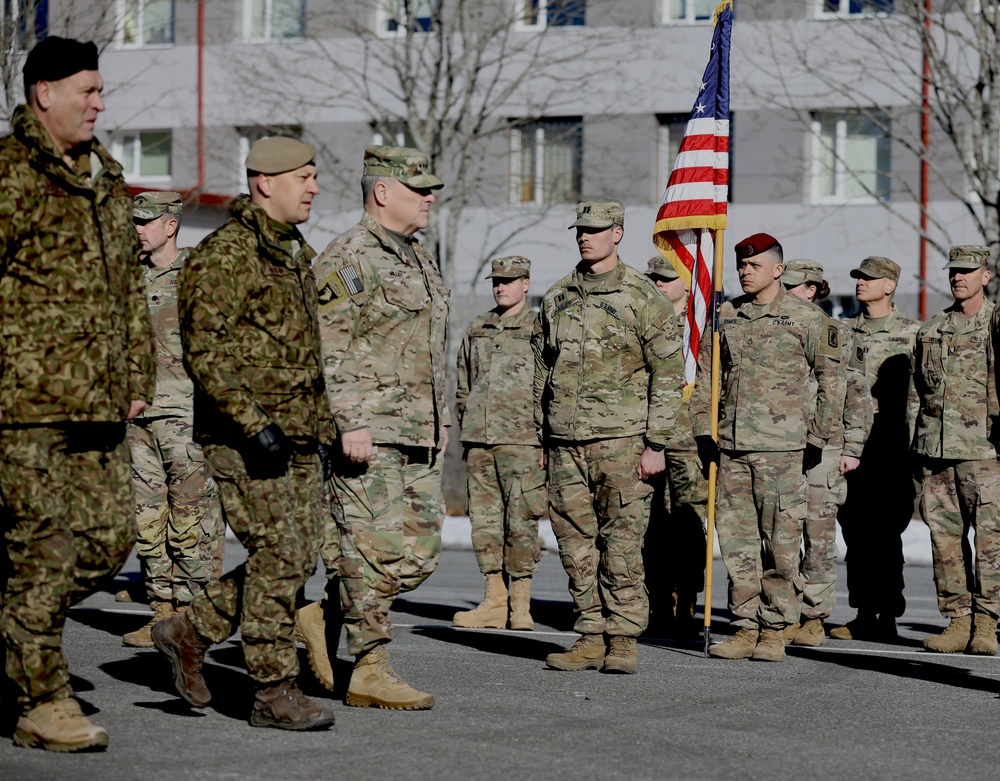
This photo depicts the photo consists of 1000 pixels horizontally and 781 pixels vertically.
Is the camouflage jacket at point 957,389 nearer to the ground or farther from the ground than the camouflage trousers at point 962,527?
farther from the ground

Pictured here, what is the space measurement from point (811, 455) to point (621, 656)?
1.93m

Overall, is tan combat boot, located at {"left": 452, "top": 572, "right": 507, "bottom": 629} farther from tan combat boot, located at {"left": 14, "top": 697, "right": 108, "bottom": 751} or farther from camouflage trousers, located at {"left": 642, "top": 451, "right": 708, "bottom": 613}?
tan combat boot, located at {"left": 14, "top": 697, "right": 108, "bottom": 751}

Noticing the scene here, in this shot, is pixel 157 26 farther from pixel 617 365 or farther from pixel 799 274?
pixel 617 365

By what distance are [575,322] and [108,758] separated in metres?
3.80

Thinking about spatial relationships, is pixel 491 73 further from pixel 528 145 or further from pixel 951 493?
pixel 951 493

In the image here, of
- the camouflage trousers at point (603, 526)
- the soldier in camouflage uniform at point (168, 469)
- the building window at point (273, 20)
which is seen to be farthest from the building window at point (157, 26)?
the camouflage trousers at point (603, 526)

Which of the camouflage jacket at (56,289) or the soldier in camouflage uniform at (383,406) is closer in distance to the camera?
the camouflage jacket at (56,289)

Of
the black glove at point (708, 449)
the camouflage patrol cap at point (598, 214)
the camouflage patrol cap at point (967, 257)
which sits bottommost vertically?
the black glove at point (708, 449)

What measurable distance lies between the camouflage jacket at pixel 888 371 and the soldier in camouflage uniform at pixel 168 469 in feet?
14.7

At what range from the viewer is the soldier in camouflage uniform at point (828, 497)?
1055 cm

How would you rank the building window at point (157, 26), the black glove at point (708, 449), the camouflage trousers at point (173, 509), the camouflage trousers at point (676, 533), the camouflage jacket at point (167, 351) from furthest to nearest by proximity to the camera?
1. the building window at point (157, 26)
2. the camouflage trousers at point (676, 533)
3. the black glove at point (708, 449)
4. the camouflage jacket at point (167, 351)
5. the camouflage trousers at point (173, 509)

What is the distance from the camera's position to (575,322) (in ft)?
29.8

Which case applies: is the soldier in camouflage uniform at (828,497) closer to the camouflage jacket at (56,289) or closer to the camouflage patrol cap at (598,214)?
the camouflage patrol cap at (598,214)

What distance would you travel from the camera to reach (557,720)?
7250 millimetres
